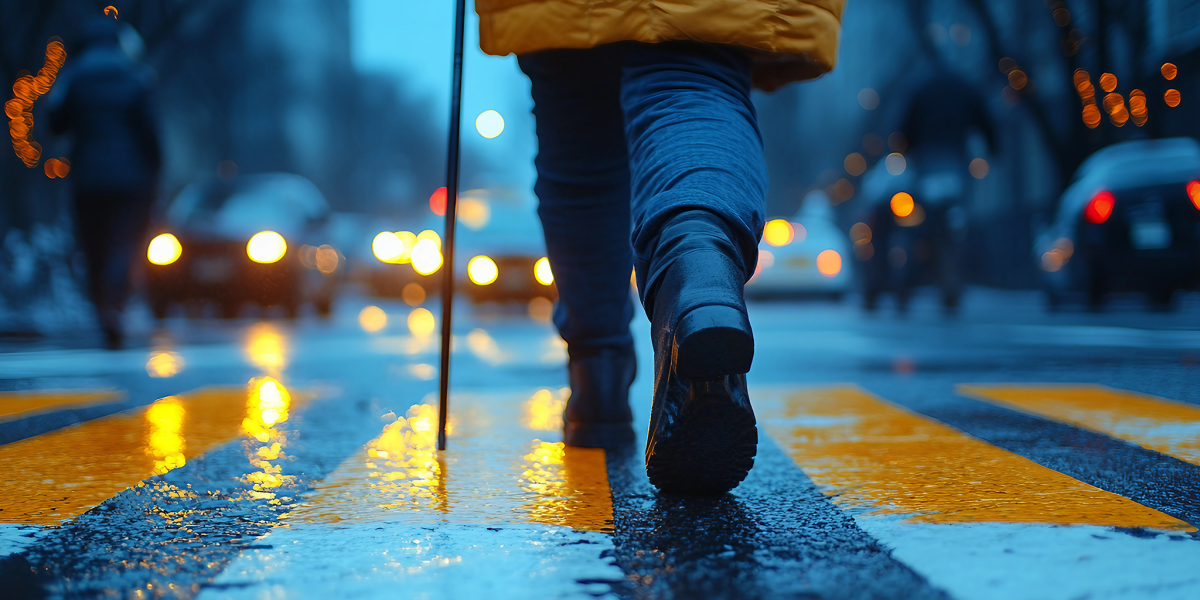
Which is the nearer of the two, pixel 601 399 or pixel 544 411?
pixel 601 399

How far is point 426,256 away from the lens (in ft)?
59.4

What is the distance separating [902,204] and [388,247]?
12293 mm

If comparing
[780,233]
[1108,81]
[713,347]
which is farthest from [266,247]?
[713,347]

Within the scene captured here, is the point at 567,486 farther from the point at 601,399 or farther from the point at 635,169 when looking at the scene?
the point at 635,169

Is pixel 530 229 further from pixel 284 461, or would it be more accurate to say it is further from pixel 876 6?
pixel 876 6

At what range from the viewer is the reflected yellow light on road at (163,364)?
16.8 feet

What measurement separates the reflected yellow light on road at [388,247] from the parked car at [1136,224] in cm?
1296

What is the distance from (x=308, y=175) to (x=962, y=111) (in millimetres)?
54306

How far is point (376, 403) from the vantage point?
3.82 metres

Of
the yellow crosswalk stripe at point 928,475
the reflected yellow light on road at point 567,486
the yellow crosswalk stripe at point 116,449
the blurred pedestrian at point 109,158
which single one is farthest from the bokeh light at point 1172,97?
the reflected yellow light on road at point 567,486

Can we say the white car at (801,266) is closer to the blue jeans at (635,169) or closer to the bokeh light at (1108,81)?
the bokeh light at (1108,81)

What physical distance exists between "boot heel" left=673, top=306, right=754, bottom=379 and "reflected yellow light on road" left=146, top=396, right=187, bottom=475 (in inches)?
48.1

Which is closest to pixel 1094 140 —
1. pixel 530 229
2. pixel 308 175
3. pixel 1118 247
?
pixel 1118 247

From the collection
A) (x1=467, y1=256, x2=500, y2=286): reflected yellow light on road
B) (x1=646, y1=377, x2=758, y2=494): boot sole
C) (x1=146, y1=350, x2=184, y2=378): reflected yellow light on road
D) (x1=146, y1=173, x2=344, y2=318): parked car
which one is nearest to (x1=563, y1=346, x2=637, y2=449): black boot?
(x1=646, y1=377, x2=758, y2=494): boot sole
